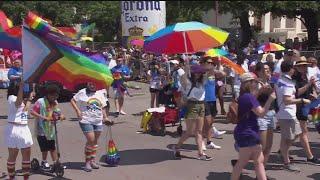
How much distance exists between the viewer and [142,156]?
938 cm

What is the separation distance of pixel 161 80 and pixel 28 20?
267 inches

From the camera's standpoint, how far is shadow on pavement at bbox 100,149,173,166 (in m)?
8.91

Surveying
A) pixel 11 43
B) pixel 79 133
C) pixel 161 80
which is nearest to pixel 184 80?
pixel 11 43

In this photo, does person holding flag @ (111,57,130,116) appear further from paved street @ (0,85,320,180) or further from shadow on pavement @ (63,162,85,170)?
shadow on pavement @ (63,162,85,170)

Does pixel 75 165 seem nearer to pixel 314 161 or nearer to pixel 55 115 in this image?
pixel 55 115

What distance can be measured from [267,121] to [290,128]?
0.45 metres

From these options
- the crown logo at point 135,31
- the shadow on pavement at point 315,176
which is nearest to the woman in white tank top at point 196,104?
the shadow on pavement at point 315,176

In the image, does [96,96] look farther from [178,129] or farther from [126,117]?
[126,117]

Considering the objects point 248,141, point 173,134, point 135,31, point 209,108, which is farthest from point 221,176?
point 135,31

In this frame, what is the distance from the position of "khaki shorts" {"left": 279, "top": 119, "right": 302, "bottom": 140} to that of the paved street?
0.53 metres

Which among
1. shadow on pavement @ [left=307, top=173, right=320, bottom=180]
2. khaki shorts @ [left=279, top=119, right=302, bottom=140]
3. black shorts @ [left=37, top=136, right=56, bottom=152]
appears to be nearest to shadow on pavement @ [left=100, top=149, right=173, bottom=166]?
black shorts @ [left=37, top=136, right=56, bottom=152]

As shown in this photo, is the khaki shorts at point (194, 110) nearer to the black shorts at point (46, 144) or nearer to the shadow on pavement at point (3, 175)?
the black shorts at point (46, 144)

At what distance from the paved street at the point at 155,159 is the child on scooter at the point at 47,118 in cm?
39

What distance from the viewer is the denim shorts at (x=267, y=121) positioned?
25.0 ft
